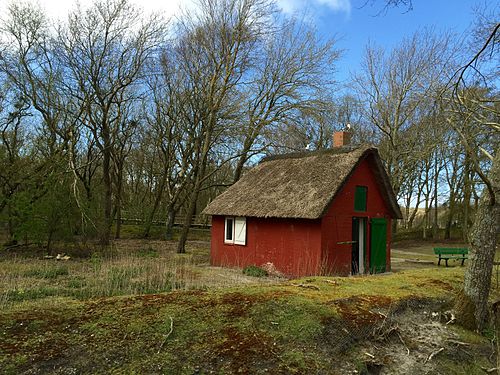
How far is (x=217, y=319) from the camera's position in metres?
5.43

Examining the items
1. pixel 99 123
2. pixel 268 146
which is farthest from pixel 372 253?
pixel 99 123

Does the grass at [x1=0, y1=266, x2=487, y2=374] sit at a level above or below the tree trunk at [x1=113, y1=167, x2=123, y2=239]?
below

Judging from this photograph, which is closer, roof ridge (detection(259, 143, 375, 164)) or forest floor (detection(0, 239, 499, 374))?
forest floor (detection(0, 239, 499, 374))

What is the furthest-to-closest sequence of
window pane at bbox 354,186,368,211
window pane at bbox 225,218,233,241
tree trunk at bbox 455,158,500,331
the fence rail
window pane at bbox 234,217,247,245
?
1. the fence rail
2. window pane at bbox 225,218,233,241
3. window pane at bbox 234,217,247,245
4. window pane at bbox 354,186,368,211
5. tree trunk at bbox 455,158,500,331

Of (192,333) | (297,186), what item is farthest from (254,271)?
(192,333)

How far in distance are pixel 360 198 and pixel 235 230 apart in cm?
531

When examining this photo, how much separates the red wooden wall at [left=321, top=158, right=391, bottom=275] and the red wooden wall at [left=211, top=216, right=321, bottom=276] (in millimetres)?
433

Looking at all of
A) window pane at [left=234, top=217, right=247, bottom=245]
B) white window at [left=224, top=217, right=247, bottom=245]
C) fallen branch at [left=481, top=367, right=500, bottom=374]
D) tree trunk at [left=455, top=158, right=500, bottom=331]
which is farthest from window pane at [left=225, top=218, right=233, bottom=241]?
Result: fallen branch at [left=481, top=367, right=500, bottom=374]

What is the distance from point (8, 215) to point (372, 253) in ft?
49.9

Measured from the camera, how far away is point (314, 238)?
1390 cm

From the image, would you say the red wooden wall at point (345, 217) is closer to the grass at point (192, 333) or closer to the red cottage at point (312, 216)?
the red cottage at point (312, 216)

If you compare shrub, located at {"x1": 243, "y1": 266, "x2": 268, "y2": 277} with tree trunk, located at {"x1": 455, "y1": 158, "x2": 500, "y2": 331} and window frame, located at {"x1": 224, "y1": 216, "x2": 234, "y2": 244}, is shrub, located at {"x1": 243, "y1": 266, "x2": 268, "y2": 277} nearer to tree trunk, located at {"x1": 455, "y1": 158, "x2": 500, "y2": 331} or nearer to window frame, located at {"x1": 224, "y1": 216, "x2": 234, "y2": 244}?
window frame, located at {"x1": 224, "y1": 216, "x2": 234, "y2": 244}

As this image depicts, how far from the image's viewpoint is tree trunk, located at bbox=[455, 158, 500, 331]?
654 centimetres

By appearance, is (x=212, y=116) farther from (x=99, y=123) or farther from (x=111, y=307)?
(x=111, y=307)
